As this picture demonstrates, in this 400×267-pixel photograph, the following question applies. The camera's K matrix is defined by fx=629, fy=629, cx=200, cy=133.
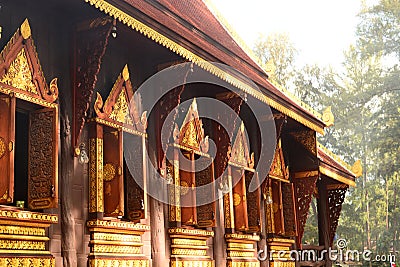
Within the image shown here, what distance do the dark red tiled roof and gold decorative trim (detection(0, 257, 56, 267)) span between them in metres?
2.28

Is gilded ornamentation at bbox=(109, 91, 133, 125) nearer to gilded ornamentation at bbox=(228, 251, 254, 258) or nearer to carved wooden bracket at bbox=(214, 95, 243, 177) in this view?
carved wooden bracket at bbox=(214, 95, 243, 177)

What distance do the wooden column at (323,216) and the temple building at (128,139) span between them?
4.00 meters

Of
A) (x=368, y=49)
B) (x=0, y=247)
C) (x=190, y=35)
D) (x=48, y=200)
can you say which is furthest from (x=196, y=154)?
(x=368, y=49)

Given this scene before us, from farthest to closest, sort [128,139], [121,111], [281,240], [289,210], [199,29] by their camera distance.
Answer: [289,210]
[281,240]
[199,29]
[128,139]
[121,111]

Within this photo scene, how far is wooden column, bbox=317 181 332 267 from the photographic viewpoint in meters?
13.5

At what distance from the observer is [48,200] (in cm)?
516

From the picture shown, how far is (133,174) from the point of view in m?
6.53

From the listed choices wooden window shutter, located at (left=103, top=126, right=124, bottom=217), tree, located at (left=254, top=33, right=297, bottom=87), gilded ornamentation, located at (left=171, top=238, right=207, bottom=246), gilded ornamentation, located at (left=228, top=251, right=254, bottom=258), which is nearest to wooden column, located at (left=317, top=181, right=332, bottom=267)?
gilded ornamentation, located at (left=228, top=251, right=254, bottom=258)

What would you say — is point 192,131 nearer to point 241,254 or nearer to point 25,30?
point 241,254

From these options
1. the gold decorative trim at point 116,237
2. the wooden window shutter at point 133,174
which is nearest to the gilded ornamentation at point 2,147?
the gold decorative trim at point 116,237

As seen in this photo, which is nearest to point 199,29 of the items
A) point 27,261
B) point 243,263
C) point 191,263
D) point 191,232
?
point 191,232

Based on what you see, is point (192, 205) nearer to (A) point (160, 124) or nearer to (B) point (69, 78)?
(A) point (160, 124)

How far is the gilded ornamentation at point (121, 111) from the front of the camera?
6.22m

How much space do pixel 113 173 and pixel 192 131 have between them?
184 cm
